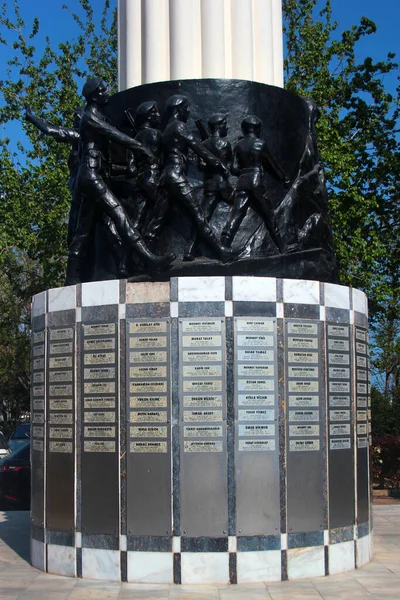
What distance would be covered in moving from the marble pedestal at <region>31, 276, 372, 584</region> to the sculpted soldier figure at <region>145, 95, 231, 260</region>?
84 cm

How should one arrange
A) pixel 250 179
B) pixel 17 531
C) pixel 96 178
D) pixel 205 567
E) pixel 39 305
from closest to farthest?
pixel 205 567, pixel 250 179, pixel 96 178, pixel 39 305, pixel 17 531

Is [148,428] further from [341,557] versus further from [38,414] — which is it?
[341,557]

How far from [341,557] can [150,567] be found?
218cm

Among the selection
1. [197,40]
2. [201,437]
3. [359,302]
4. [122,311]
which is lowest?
[201,437]

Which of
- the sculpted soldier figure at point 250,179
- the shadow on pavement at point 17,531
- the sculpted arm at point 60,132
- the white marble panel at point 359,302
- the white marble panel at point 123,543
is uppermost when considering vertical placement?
the sculpted arm at point 60,132

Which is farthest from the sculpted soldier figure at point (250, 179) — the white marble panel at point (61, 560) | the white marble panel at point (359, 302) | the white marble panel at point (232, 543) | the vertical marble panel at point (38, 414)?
the white marble panel at point (61, 560)

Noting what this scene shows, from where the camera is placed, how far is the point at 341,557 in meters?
10.3

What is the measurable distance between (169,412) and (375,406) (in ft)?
53.3

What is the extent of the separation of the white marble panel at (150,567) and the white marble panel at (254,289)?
2.84 m

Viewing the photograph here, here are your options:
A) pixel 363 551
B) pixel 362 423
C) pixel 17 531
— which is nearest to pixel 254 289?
pixel 362 423

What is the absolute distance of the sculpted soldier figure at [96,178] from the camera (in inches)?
428

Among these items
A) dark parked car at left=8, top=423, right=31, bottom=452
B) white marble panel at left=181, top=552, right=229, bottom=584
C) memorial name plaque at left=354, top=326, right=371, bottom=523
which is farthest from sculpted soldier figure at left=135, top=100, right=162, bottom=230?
dark parked car at left=8, top=423, right=31, bottom=452

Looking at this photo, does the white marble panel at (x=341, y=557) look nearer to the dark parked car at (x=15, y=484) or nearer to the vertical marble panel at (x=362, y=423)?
the vertical marble panel at (x=362, y=423)

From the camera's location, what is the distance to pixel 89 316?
10.4 m
